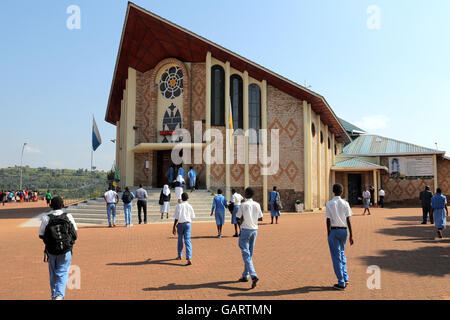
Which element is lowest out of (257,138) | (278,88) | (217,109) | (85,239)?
(85,239)

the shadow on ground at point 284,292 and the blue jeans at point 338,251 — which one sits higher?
the blue jeans at point 338,251

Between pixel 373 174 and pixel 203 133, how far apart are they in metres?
15.4

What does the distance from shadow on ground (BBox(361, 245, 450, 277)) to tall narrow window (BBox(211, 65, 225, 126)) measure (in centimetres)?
1401

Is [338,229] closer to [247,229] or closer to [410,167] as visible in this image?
[247,229]

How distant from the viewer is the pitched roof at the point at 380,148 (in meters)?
29.4

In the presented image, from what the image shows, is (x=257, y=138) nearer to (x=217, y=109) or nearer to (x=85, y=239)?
(x=217, y=109)

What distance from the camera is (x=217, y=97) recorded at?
2075 cm

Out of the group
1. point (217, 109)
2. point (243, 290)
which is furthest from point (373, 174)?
point (243, 290)

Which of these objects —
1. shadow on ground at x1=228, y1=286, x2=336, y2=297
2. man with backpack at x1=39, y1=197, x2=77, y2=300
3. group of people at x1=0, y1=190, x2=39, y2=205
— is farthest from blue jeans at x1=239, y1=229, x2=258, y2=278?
group of people at x1=0, y1=190, x2=39, y2=205

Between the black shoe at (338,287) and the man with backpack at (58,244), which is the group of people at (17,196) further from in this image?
the black shoe at (338,287)

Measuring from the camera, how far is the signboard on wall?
95.1 feet

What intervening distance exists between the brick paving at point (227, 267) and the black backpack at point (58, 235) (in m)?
1.12

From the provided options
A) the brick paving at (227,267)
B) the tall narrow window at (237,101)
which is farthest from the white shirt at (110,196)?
the tall narrow window at (237,101)

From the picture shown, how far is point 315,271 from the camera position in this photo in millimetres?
6359
